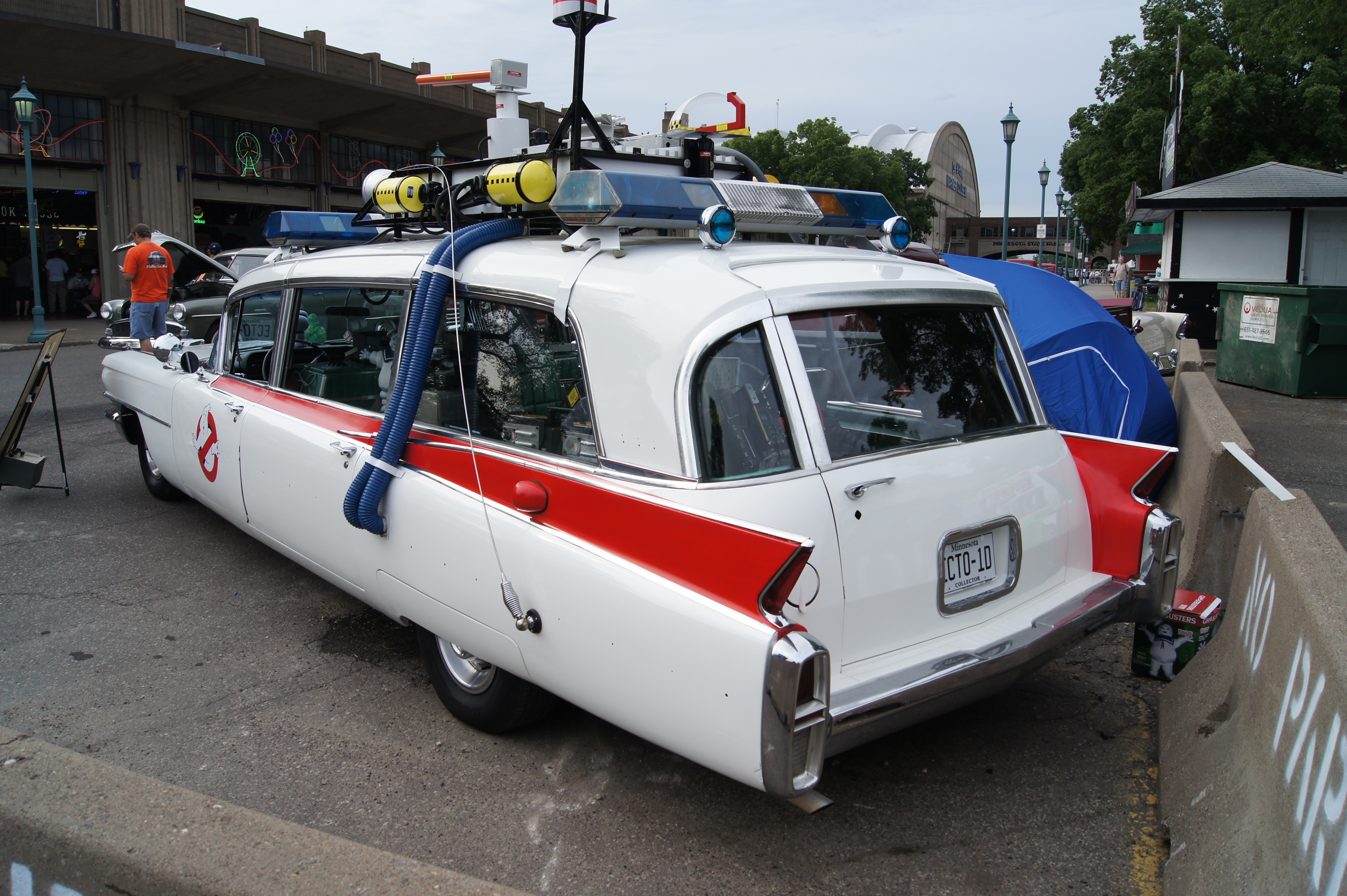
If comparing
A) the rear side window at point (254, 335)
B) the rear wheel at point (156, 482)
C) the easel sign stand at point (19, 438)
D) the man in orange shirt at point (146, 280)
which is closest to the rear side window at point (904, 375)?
the rear side window at point (254, 335)

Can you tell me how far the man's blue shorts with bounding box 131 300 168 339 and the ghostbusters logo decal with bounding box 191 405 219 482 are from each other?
8.18 m

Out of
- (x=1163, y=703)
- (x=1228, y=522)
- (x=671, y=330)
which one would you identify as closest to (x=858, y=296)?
(x=671, y=330)

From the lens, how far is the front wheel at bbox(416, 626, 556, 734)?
3373 mm

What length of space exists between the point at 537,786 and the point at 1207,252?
58.8ft

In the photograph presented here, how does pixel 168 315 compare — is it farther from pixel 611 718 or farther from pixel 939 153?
pixel 939 153

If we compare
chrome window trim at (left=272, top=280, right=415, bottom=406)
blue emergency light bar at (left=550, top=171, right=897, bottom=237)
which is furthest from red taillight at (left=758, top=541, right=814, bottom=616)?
chrome window trim at (left=272, top=280, right=415, bottom=406)

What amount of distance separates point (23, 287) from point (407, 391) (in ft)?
83.3

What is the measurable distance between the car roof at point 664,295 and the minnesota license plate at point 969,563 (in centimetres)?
84

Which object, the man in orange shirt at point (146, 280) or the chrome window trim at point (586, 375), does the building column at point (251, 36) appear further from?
the chrome window trim at point (586, 375)

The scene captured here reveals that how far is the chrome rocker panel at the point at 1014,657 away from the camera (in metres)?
2.57

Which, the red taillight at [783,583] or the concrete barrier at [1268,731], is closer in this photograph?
the concrete barrier at [1268,731]

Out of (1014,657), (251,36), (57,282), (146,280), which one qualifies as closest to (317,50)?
(251,36)

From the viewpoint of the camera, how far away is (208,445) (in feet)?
16.4

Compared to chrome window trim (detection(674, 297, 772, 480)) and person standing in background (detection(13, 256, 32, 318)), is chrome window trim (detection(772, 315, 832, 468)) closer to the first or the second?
chrome window trim (detection(674, 297, 772, 480))
